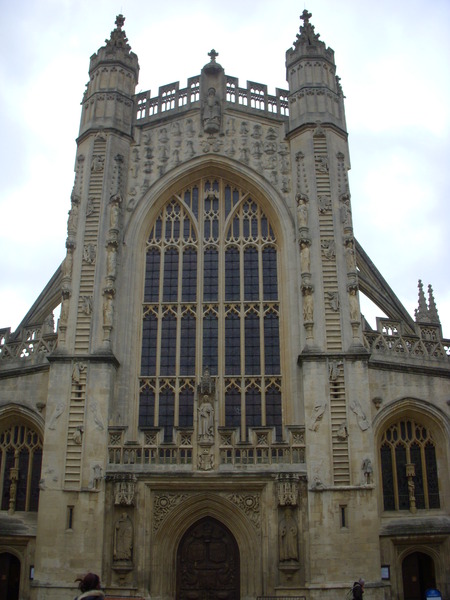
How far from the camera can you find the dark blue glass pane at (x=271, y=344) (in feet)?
64.5

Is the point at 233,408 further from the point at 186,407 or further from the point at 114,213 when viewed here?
the point at 114,213

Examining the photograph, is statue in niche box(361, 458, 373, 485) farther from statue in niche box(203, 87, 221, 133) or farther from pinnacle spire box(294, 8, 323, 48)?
pinnacle spire box(294, 8, 323, 48)

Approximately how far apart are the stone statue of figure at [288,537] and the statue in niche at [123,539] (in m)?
3.87

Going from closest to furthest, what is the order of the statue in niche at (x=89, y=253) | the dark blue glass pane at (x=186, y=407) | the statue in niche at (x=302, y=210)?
the dark blue glass pane at (x=186, y=407)
the statue in niche at (x=89, y=253)
the statue in niche at (x=302, y=210)

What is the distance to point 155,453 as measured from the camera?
17.4 metres

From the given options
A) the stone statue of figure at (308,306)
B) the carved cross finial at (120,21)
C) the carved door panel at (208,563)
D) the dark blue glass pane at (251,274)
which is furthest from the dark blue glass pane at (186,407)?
the carved cross finial at (120,21)

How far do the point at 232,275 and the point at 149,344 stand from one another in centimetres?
350

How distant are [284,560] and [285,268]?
8.72 m

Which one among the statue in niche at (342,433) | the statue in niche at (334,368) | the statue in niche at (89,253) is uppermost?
the statue in niche at (89,253)

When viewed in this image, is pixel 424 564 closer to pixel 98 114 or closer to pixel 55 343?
pixel 55 343

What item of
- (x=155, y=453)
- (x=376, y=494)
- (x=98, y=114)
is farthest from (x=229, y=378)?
(x=98, y=114)

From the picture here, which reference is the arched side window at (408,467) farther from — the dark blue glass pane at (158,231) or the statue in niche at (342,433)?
the dark blue glass pane at (158,231)

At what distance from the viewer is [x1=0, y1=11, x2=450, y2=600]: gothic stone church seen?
1675 cm

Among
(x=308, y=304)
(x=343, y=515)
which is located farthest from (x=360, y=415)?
(x=308, y=304)
